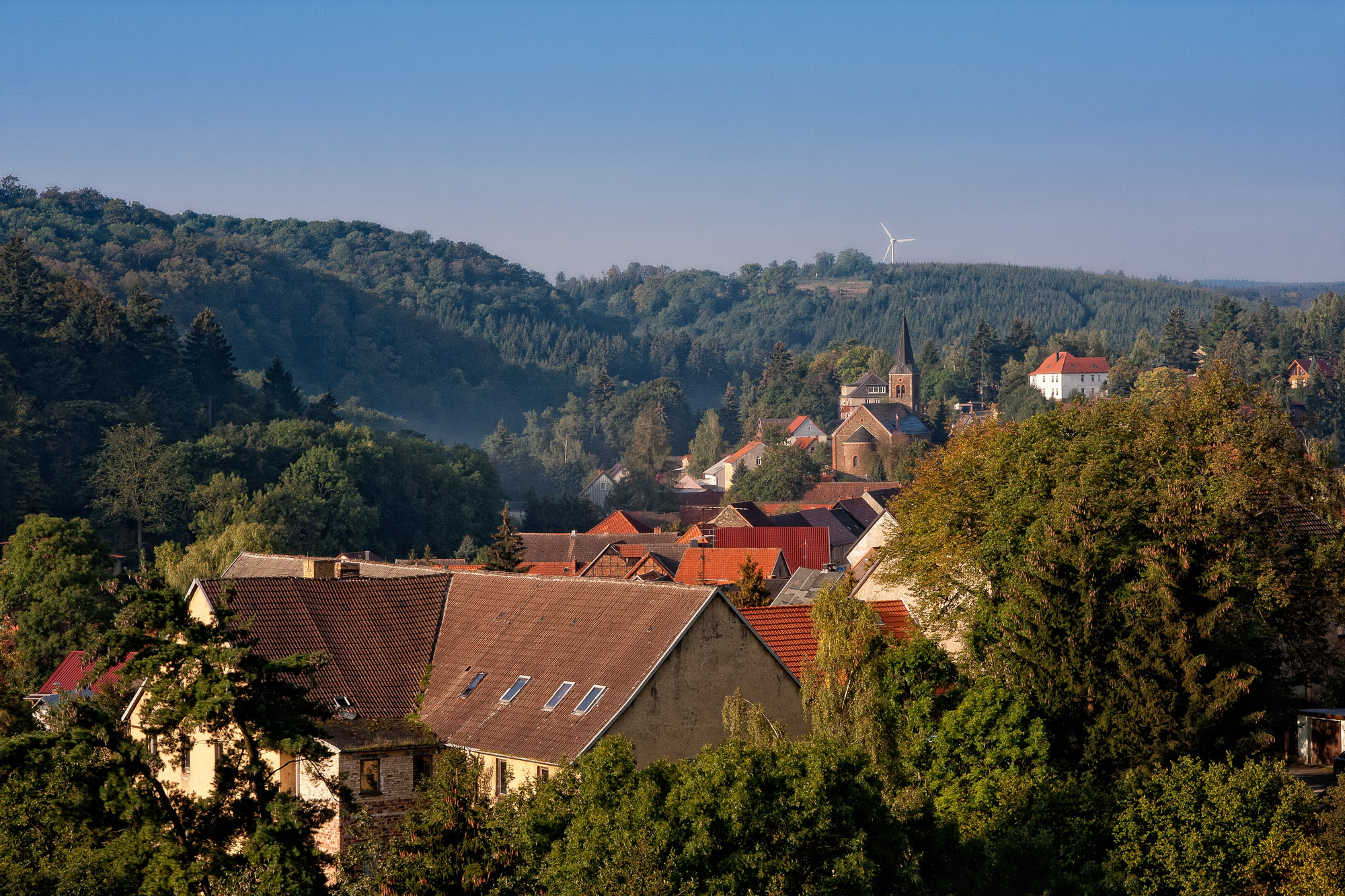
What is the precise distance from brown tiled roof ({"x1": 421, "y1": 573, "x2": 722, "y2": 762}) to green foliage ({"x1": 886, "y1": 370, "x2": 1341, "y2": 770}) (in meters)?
7.66

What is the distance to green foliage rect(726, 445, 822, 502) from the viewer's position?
11725 centimetres

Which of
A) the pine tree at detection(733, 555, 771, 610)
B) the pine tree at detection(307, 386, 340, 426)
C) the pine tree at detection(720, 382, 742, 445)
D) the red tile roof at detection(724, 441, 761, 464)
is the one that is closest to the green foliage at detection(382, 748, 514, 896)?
the pine tree at detection(733, 555, 771, 610)

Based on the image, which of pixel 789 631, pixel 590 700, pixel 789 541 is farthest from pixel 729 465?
pixel 590 700

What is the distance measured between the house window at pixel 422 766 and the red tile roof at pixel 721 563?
34.0 m

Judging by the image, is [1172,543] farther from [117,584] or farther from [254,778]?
[117,584]

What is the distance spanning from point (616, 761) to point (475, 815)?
7.02 feet

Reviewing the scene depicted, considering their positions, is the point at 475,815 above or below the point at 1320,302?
below

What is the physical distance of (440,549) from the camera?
9906 cm

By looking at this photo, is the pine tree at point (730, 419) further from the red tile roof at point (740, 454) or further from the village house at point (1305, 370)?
the village house at point (1305, 370)

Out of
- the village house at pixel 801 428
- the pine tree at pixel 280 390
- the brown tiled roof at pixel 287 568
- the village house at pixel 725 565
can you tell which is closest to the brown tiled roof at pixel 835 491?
the village house at pixel 801 428

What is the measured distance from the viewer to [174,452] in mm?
88375

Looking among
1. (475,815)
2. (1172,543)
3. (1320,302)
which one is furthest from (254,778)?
(1320,302)

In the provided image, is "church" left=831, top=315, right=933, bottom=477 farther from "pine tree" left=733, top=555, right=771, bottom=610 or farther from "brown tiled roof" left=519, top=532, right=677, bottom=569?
"pine tree" left=733, top=555, right=771, bottom=610

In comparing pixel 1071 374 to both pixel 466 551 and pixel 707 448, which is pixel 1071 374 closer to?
pixel 707 448
